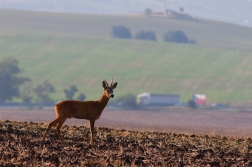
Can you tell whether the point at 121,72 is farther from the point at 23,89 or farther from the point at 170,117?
the point at 170,117

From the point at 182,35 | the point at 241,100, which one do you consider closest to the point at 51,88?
the point at 241,100

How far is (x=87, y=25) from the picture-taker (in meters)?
194

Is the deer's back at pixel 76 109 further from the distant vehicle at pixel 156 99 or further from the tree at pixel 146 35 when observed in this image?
the tree at pixel 146 35

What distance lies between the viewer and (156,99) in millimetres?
117375

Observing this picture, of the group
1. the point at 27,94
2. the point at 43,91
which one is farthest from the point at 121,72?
the point at 27,94

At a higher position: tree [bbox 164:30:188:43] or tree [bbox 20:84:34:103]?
tree [bbox 164:30:188:43]

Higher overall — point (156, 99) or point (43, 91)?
point (43, 91)

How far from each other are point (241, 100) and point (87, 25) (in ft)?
253

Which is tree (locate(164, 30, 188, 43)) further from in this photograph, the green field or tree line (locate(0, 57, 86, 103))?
tree line (locate(0, 57, 86, 103))

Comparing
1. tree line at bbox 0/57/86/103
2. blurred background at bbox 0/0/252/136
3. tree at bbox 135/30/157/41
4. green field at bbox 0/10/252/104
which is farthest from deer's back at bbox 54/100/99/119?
tree at bbox 135/30/157/41

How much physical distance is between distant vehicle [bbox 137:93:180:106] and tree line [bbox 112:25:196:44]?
64.1 meters

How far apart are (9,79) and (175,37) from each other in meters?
71.2

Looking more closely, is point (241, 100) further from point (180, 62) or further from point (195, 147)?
point (195, 147)

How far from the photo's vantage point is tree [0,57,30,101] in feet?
381
